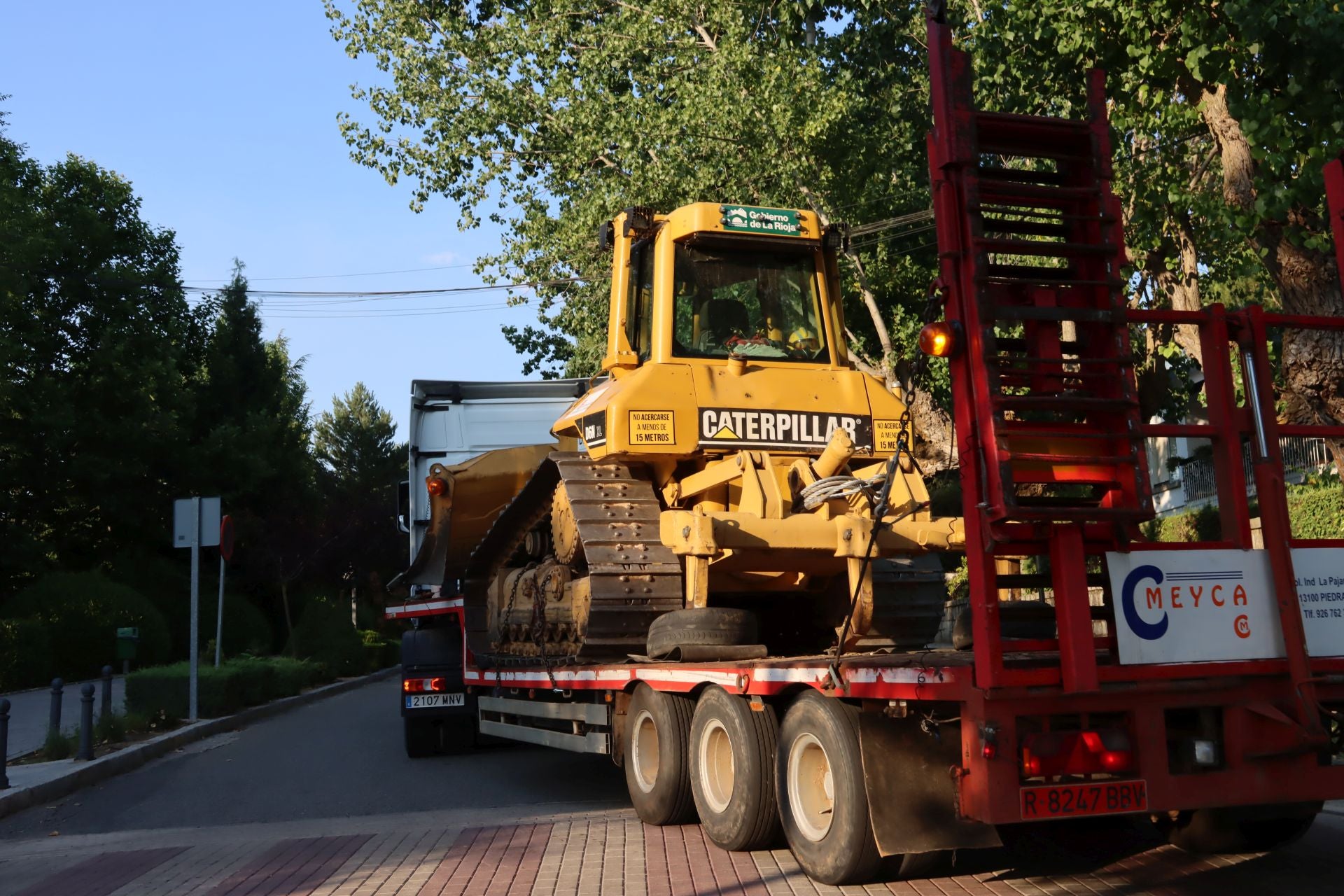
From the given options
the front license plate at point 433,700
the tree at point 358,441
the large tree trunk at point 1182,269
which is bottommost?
the front license plate at point 433,700

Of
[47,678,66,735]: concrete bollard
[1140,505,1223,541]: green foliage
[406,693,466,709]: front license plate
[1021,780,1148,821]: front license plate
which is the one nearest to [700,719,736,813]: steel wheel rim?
[1021,780,1148,821]: front license plate

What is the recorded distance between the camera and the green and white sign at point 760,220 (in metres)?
9.84

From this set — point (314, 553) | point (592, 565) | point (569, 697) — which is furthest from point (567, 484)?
point (314, 553)

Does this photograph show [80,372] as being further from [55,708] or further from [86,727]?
[86,727]

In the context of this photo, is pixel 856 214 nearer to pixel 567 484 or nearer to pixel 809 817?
pixel 567 484

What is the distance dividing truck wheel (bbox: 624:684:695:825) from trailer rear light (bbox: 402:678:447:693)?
499 cm

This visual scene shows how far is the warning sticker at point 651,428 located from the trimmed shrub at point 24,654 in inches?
692

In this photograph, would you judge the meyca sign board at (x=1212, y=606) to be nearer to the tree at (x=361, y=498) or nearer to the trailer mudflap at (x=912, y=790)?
the trailer mudflap at (x=912, y=790)

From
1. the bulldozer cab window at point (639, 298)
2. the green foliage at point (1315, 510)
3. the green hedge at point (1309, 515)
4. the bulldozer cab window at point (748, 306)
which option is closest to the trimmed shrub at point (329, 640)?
the green hedge at point (1309, 515)

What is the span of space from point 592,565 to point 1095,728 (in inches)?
155

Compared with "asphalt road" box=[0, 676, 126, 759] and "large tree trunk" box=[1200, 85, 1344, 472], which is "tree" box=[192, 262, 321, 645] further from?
"large tree trunk" box=[1200, 85, 1344, 472]

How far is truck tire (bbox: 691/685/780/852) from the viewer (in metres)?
7.18

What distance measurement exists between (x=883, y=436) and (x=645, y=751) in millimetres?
2861

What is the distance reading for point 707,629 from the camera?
26.5ft
